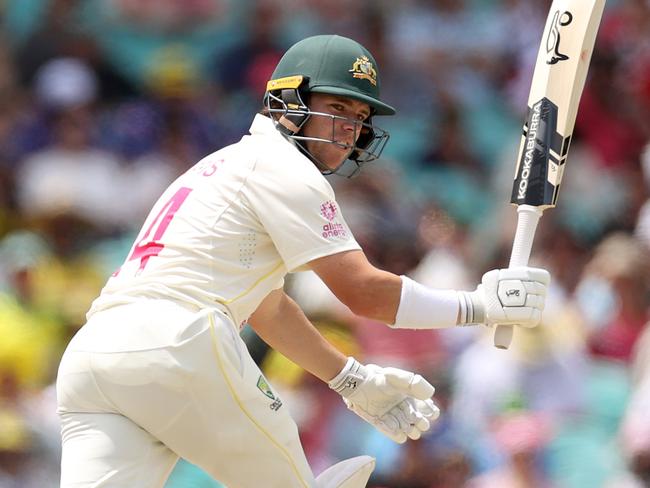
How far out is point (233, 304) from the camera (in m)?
3.09

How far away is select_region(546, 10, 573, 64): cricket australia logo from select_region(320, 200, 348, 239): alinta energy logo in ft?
3.33

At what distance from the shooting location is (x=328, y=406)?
5297 millimetres

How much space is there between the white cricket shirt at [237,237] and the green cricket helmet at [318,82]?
0.78ft

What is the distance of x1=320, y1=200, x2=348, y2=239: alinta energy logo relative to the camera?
10.2ft

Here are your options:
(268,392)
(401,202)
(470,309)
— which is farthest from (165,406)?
(401,202)

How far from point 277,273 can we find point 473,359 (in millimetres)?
2260

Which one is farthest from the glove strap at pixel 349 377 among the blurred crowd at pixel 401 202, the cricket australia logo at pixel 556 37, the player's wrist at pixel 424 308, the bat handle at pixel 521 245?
the blurred crowd at pixel 401 202

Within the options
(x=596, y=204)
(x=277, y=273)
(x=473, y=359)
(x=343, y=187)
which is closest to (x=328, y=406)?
(x=473, y=359)

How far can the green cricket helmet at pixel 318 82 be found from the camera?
3424 mm

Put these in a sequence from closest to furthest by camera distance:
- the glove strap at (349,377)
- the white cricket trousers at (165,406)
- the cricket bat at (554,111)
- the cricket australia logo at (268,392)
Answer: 1. the white cricket trousers at (165,406)
2. the cricket australia logo at (268,392)
3. the glove strap at (349,377)
4. the cricket bat at (554,111)

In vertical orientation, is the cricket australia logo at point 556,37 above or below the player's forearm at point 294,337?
above

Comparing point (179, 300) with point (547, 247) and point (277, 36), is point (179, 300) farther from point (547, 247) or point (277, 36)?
point (277, 36)

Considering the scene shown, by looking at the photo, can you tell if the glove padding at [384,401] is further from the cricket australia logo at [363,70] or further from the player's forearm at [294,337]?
the cricket australia logo at [363,70]

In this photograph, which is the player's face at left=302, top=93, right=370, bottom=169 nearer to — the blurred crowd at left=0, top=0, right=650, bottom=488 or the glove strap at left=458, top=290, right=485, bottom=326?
the glove strap at left=458, top=290, right=485, bottom=326
